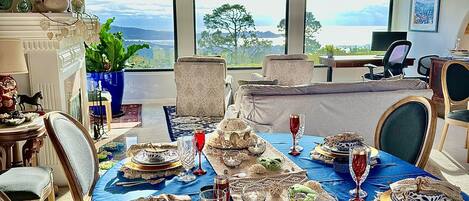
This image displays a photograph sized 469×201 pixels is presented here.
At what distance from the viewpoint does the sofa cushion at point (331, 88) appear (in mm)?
3271

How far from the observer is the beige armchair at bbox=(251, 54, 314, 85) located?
5.73 m

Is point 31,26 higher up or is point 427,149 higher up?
point 31,26

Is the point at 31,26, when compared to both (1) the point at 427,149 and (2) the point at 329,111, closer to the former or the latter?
(2) the point at 329,111

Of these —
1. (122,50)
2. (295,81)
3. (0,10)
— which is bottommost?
(295,81)

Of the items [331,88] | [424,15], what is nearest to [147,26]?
[331,88]

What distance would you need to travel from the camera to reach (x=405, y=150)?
6.72 ft

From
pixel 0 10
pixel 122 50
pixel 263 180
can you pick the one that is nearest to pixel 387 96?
pixel 263 180

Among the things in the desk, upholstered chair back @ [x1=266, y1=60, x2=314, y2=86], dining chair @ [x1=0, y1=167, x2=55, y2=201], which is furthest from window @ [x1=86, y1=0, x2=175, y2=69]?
dining chair @ [x1=0, y1=167, x2=55, y2=201]

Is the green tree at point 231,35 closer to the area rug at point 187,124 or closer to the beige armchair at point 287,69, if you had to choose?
the beige armchair at point 287,69

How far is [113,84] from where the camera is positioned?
19.2ft

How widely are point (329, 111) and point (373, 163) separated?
1618 mm

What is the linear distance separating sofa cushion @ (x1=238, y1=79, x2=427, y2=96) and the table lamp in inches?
62.4

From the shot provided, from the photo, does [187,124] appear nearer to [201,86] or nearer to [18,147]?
[201,86]

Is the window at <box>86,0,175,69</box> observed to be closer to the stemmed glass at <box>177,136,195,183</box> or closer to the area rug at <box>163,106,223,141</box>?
the area rug at <box>163,106,223,141</box>
